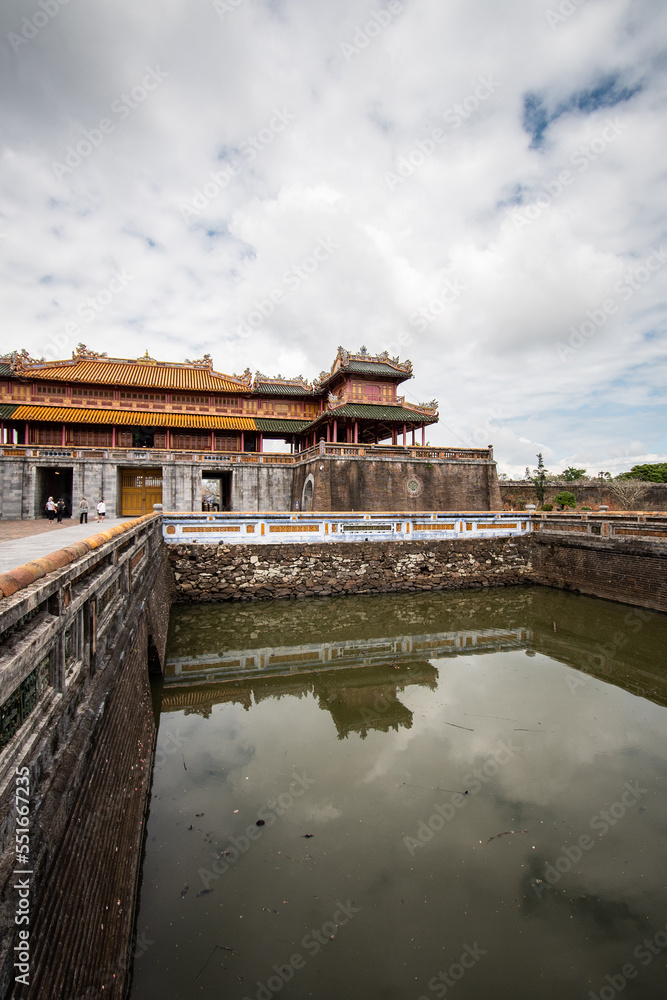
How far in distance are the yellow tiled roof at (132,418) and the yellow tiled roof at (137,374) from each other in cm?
146

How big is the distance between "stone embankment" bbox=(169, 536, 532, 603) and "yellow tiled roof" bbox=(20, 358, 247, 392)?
1392 centimetres

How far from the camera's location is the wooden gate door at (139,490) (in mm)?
22297

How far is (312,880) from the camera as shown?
3.89 metres

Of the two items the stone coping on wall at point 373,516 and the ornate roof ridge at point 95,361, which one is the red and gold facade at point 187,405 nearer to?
the ornate roof ridge at point 95,361

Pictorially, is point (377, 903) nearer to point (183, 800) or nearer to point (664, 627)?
point (183, 800)

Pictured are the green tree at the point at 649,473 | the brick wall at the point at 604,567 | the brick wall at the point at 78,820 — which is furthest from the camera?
the green tree at the point at 649,473

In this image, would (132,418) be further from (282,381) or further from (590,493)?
(590,493)

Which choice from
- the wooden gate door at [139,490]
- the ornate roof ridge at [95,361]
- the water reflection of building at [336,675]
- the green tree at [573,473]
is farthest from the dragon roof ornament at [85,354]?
the green tree at [573,473]

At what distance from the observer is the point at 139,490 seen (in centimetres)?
2253

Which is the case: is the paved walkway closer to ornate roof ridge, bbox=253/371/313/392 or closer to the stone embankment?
the stone embankment

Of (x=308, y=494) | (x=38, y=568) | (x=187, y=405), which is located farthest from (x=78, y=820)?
(x=187, y=405)

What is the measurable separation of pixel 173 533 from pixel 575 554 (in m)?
13.7

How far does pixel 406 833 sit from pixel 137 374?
25.8m

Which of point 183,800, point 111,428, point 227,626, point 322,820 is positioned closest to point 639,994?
point 322,820
